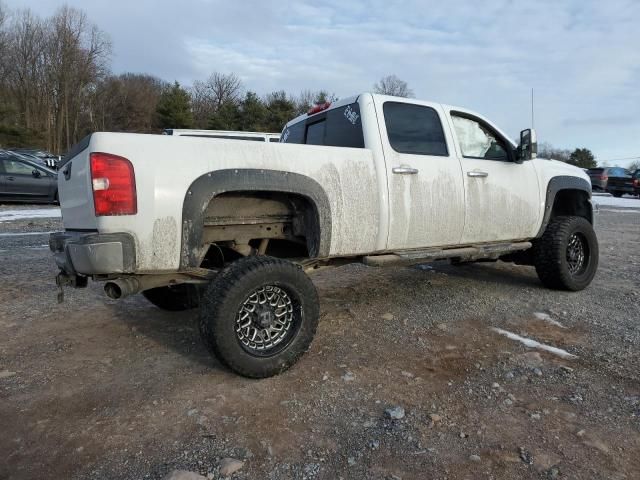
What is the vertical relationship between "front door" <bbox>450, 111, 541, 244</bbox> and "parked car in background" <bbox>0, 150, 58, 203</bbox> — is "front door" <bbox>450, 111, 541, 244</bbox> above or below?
below

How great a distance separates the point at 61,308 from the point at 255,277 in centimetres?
268

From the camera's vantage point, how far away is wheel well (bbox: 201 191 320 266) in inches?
126

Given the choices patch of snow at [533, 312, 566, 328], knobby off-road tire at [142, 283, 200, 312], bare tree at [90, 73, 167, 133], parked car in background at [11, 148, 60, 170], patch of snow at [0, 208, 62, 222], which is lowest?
→ patch of snow at [533, 312, 566, 328]

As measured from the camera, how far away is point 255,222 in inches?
132

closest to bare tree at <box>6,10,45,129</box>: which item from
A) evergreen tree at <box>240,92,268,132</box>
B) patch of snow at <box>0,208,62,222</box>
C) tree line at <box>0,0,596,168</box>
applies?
tree line at <box>0,0,596,168</box>

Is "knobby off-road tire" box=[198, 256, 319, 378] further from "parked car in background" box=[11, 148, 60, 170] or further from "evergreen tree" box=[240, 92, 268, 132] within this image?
"evergreen tree" box=[240, 92, 268, 132]

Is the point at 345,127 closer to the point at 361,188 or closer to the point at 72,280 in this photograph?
the point at 361,188

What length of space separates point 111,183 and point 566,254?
180 inches

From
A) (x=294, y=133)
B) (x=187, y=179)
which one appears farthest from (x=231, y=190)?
(x=294, y=133)

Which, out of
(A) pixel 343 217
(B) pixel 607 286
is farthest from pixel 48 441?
(B) pixel 607 286

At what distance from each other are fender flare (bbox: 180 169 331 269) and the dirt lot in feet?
2.97

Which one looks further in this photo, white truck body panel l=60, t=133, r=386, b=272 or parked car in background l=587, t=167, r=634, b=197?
parked car in background l=587, t=167, r=634, b=197

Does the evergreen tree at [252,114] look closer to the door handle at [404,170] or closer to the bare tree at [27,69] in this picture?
the bare tree at [27,69]

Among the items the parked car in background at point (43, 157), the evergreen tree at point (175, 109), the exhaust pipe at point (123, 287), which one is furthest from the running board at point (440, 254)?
the evergreen tree at point (175, 109)
